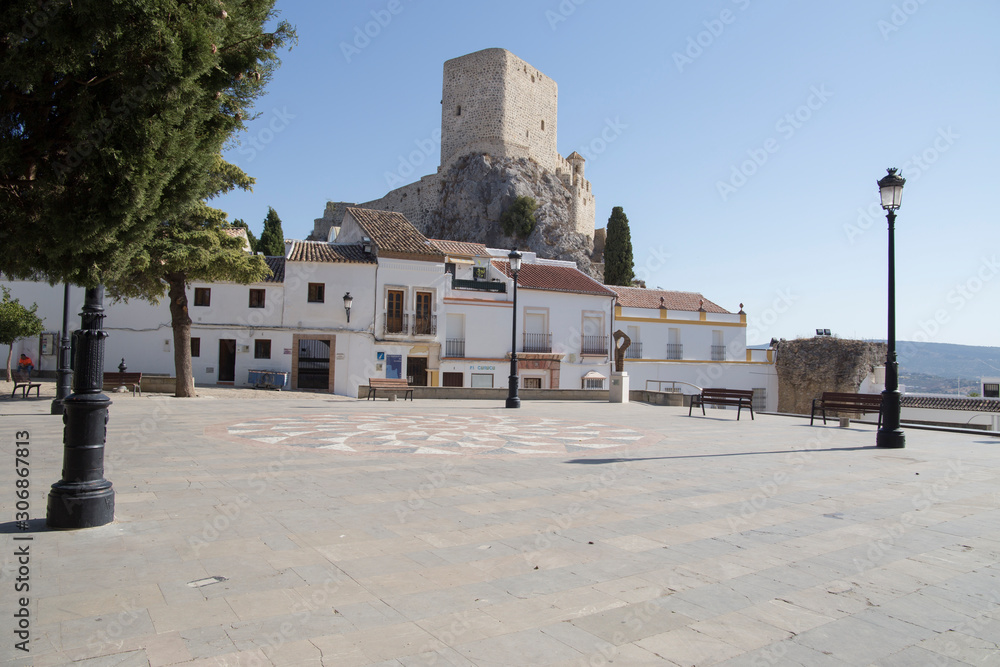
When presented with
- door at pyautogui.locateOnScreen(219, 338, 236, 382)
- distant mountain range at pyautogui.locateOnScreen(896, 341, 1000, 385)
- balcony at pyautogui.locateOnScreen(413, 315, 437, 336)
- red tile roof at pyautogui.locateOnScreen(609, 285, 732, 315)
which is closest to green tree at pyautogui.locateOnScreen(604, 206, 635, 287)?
red tile roof at pyautogui.locateOnScreen(609, 285, 732, 315)

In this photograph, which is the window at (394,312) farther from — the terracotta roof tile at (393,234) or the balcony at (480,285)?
the balcony at (480,285)

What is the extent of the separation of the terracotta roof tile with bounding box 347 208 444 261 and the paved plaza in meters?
22.3

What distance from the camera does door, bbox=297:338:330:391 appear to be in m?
30.0

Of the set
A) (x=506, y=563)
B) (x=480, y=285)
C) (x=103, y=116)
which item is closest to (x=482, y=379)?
(x=480, y=285)

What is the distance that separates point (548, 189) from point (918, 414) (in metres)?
42.6

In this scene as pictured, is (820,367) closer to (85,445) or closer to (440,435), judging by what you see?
(440,435)

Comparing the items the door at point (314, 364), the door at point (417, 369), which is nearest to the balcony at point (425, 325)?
the door at point (417, 369)

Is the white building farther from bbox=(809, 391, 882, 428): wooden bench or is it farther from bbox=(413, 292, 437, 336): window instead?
bbox=(809, 391, 882, 428): wooden bench

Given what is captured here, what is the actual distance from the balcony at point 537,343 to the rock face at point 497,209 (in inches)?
1148

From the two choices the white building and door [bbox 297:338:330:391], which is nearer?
the white building

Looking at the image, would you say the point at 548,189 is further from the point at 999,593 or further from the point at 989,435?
the point at 999,593

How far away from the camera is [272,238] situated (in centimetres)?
4812

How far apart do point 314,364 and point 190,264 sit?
540 inches

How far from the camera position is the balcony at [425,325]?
30.2 m
